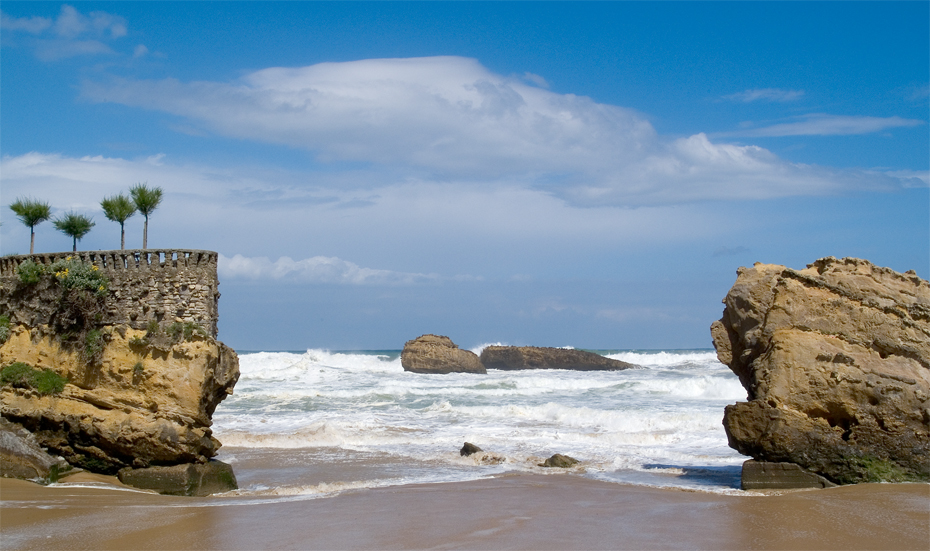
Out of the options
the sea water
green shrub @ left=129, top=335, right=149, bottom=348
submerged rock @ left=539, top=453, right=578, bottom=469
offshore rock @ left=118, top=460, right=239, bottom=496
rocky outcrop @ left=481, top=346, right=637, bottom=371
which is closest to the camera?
offshore rock @ left=118, top=460, right=239, bottom=496

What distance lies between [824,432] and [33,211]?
1529cm

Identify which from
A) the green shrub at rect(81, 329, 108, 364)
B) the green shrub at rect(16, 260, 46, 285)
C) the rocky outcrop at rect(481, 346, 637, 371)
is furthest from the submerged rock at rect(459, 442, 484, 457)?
the rocky outcrop at rect(481, 346, 637, 371)

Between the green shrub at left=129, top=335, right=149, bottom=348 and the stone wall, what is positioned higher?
the stone wall

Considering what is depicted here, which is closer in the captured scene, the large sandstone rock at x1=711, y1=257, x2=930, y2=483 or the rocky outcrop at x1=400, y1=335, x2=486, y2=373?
the large sandstone rock at x1=711, y1=257, x2=930, y2=483

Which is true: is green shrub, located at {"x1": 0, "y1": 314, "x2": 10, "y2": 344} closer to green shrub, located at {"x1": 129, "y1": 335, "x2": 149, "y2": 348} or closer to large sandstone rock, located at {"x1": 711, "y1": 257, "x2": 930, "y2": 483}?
green shrub, located at {"x1": 129, "y1": 335, "x2": 149, "y2": 348}

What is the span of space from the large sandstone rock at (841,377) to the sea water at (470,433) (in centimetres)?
154

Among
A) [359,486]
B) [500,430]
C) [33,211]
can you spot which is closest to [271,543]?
[359,486]

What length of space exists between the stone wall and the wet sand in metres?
2.97

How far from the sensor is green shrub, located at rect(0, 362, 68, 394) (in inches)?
508

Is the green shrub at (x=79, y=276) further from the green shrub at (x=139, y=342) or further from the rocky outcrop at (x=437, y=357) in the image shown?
the rocky outcrop at (x=437, y=357)

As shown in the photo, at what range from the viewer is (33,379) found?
42.5 ft

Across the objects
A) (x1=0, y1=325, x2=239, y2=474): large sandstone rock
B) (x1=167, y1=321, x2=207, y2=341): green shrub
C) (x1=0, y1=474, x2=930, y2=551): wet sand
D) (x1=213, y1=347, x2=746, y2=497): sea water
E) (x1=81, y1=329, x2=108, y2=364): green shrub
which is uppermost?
(x1=167, y1=321, x2=207, y2=341): green shrub

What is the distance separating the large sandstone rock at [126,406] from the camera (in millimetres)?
12555

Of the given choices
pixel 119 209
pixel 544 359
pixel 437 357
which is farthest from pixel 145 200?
pixel 544 359
